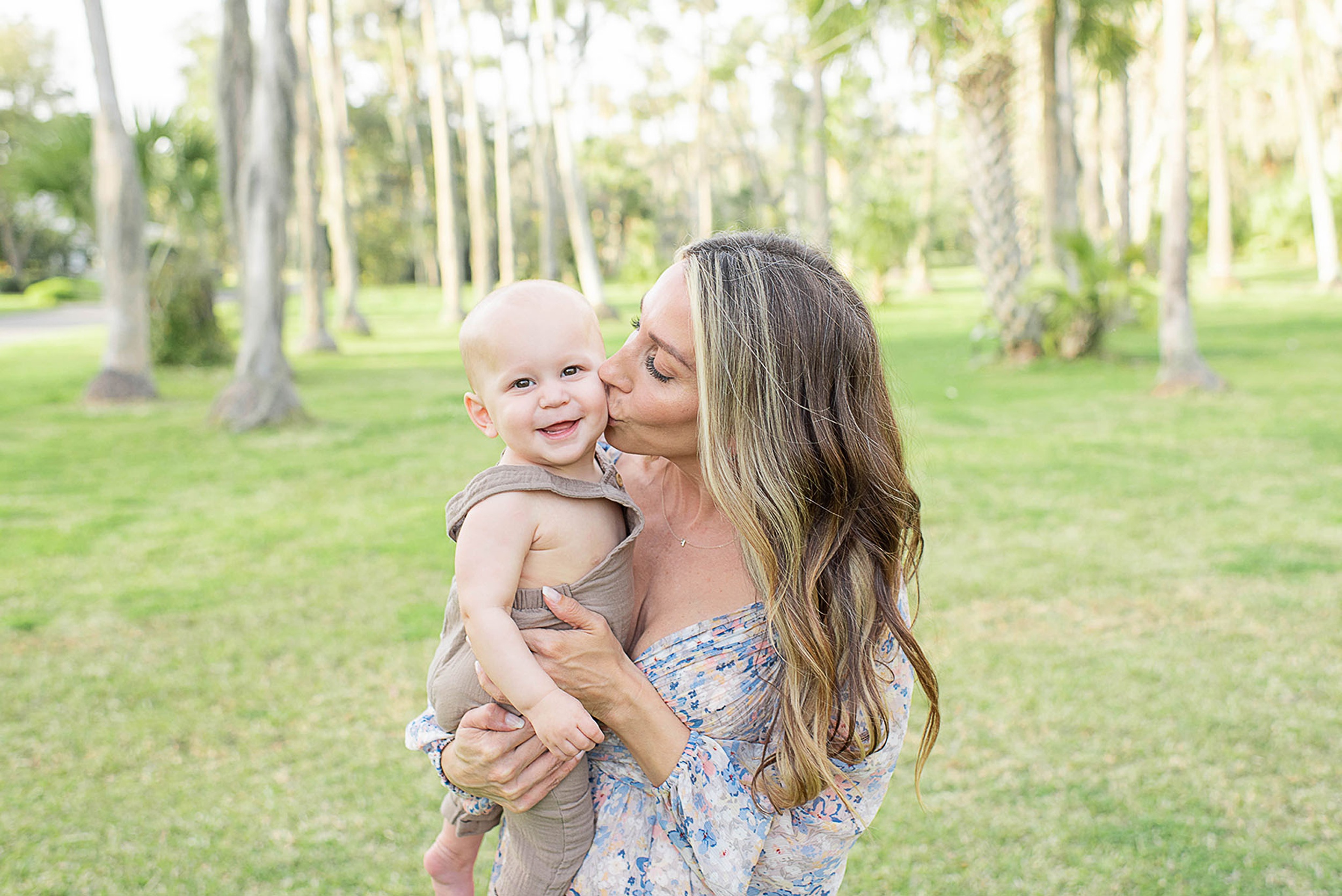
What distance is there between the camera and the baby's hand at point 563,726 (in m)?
1.55

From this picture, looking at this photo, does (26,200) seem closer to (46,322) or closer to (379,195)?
(46,322)

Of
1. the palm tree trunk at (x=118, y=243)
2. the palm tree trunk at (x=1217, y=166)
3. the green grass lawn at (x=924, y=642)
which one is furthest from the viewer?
the palm tree trunk at (x=1217, y=166)

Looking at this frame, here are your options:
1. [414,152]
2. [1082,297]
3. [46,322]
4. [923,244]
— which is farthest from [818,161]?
[414,152]

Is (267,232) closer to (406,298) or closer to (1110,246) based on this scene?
(1110,246)

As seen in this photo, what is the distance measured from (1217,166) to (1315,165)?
3265mm

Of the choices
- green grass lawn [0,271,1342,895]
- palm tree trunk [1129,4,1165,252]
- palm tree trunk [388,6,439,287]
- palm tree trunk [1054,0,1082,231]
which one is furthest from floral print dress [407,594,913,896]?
palm tree trunk [388,6,439,287]

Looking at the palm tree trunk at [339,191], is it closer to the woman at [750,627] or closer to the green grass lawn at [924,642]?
the green grass lawn at [924,642]

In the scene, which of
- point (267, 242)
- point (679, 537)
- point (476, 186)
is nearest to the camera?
point (679, 537)

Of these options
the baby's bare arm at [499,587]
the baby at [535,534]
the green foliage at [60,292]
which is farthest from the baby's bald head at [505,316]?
the green foliage at [60,292]

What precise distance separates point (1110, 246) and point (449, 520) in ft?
43.6

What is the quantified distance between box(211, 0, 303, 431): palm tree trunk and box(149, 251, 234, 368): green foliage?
4.76 meters

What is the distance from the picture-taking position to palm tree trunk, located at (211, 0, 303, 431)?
31.7 ft

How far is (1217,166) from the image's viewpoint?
1969 cm

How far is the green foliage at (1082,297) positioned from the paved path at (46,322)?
15.1 metres
